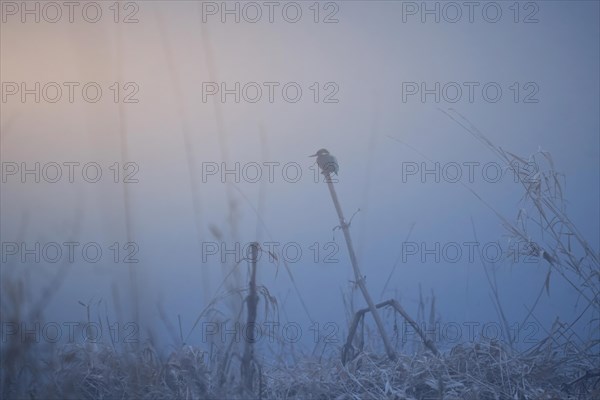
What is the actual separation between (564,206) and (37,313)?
8.32 feet

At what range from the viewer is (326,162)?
12.4 ft

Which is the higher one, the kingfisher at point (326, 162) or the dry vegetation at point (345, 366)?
the kingfisher at point (326, 162)

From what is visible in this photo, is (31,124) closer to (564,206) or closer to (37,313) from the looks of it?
(37,313)

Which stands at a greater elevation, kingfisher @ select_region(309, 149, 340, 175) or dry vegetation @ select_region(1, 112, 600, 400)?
kingfisher @ select_region(309, 149, 340, 175)

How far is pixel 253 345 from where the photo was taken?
3.65 meters

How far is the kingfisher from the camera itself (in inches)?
149

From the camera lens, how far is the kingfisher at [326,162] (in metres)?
3.78

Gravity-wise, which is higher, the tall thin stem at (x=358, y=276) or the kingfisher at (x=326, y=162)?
the kingfisher at (x=326, y=162)

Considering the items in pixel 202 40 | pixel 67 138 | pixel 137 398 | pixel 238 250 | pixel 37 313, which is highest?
pixel 202 40

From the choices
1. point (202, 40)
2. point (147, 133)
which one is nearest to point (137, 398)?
point (147, 133)

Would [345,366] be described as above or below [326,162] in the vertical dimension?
below

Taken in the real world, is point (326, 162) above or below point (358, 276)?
above

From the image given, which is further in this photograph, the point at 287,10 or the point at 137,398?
the point at 287,10

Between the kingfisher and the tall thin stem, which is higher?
the kingfisher
